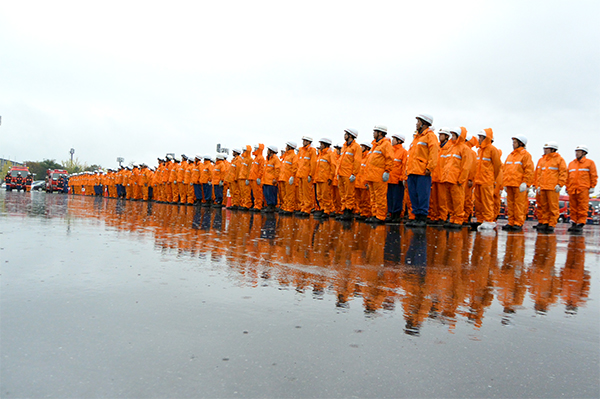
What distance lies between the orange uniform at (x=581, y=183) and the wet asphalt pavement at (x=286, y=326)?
8.63m

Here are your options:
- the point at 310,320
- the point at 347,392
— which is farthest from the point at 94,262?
the point at 347,392

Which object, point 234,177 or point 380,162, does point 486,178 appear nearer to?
point 380,162

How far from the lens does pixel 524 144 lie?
1214 cm

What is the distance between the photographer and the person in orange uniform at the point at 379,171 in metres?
11.3

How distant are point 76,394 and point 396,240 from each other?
6.19 metres

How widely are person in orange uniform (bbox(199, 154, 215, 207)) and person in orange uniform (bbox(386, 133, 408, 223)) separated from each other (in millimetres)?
9522

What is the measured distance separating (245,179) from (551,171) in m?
9.74

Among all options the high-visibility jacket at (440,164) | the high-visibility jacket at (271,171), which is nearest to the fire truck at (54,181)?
the high-visibility jacket at (271,171)

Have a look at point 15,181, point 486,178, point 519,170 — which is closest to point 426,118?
point 486,178

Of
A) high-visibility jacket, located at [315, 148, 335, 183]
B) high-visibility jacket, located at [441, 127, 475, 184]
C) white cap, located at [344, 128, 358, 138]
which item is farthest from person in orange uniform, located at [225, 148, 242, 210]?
high-visibility jacket, located at [441, 127, 475, 184]

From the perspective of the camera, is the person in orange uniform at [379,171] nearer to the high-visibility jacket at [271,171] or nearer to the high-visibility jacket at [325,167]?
the high-visibility jacket at [325,167]

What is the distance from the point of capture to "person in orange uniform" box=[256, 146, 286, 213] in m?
16.2

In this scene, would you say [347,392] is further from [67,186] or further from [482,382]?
[67,186]

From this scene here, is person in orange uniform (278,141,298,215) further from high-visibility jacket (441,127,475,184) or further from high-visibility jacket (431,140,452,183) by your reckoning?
high-visibility jacket (441,127,475,184)
